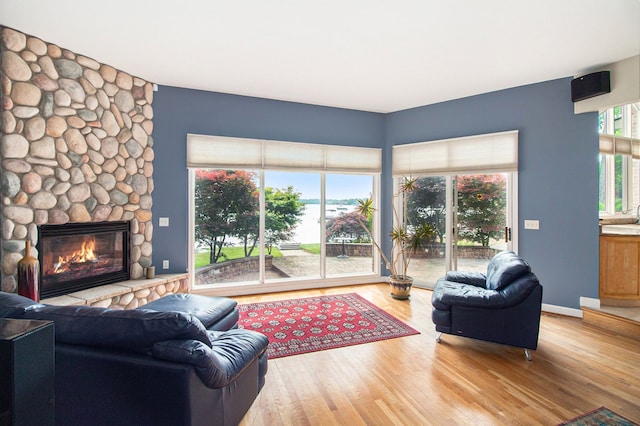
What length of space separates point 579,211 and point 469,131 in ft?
5.81

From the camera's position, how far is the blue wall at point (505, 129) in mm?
4027

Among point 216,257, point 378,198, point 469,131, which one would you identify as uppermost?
point 469,131

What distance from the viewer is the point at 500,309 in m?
2.99

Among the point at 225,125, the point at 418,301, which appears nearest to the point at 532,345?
the point at 418,301

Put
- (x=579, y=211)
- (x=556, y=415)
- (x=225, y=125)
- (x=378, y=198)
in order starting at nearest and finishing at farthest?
(x=556, y=415) < (x=579, y=211) < (x=225, y=125) < (x=378, y=198)

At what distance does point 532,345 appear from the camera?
2910mm

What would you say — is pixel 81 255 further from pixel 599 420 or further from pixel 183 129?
pixel 599 420

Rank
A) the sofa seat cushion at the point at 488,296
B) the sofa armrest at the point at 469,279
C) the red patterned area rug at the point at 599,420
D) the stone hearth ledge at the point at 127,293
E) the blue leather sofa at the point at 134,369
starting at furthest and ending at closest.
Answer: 1. the sofa armrest at the point at 469,279
2. the stone hearth ledge at the point at 127,293
3. the sofa seat cushion at the point at 488,296
4. the red patterned area rug at the point at 599,420
5. the blue leather sofa at the point at 134,369

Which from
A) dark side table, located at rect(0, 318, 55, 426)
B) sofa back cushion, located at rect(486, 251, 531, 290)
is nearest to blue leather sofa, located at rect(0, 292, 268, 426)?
dark side table, located at rect(0, 318, 55, 426)

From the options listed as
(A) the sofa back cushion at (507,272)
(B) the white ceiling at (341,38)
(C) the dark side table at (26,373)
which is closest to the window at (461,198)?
(B) the white ceiling at (341,38)

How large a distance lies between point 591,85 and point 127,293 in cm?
591

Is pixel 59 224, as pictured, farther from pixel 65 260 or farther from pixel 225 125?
pixel 225 125

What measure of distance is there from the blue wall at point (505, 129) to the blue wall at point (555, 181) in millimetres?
10

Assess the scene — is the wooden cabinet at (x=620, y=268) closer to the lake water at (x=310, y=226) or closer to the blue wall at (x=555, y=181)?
the blue wall at (x=555, y=181)
